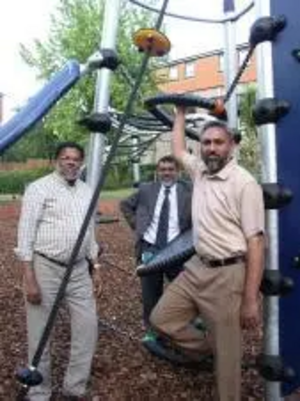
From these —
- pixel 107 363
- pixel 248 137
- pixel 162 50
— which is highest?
pixel 248 137

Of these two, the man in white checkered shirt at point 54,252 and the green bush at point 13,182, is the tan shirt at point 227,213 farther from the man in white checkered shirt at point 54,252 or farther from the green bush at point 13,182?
the green bush at point 13,182

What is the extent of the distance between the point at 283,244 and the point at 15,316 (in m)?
4.41

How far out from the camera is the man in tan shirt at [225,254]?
455 centimetres

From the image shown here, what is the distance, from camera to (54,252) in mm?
5270

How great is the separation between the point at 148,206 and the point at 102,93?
4.50 ft

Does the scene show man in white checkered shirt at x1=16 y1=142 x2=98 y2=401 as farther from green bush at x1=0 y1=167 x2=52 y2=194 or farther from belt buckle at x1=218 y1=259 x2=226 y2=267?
green bush at x1=0 y1=167 x2=52 y2=194

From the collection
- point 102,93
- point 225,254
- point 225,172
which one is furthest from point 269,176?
point 102,93

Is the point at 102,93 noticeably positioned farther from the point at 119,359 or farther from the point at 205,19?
the point at 119,359

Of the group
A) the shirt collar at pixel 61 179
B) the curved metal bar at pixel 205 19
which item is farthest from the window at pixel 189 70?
the shirt collar at pixel 61 179

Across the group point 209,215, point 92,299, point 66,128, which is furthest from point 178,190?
point 66,128

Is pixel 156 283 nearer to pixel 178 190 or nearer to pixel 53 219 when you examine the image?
pixel 178 190

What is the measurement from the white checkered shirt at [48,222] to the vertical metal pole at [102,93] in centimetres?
44

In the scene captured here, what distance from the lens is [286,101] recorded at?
4504 millimetres

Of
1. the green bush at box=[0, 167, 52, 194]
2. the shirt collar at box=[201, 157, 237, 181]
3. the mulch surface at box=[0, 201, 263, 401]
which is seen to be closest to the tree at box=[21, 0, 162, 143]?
the green bush at box=[0, 167, 52, 194]
